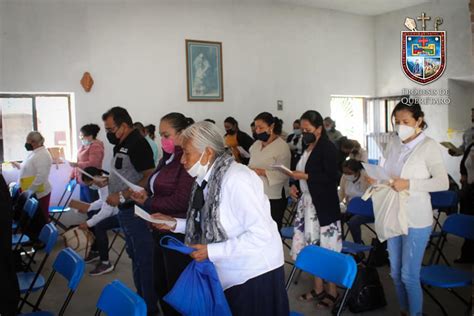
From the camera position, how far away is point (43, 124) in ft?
22.8

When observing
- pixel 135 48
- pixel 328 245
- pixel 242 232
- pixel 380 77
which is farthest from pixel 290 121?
pixel 242 232

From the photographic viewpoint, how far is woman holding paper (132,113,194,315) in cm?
259

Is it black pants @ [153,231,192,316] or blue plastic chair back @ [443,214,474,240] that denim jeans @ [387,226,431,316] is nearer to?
blue plastic chair back @ [443,214,474,240]

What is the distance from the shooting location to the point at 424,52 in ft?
26.5

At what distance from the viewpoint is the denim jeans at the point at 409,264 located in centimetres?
269

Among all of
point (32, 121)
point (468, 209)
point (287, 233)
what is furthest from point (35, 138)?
point (468, 209)

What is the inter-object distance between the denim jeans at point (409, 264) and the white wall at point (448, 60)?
6119 mm

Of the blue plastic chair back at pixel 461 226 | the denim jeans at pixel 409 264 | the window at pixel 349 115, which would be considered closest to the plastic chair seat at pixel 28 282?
the denim jeans at pixel 409 264

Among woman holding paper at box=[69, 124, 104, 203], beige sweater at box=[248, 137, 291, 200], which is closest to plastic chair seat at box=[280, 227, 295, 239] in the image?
beige sweater at box=[248, 137, 291, 200]

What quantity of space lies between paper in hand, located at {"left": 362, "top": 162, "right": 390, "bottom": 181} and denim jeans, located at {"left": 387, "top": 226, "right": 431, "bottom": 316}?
A: 13.6 inches

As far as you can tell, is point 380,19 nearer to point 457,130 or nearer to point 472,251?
point 457,130

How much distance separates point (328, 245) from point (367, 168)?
0.77m

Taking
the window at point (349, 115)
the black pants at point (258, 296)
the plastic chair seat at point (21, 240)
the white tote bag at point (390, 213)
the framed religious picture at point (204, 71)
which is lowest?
the plastic chair seat at point (21, 240)

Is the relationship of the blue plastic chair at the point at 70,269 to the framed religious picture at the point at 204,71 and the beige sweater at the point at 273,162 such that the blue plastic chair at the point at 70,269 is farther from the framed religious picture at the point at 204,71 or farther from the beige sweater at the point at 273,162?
the framed religious picture at the point at 204,71
